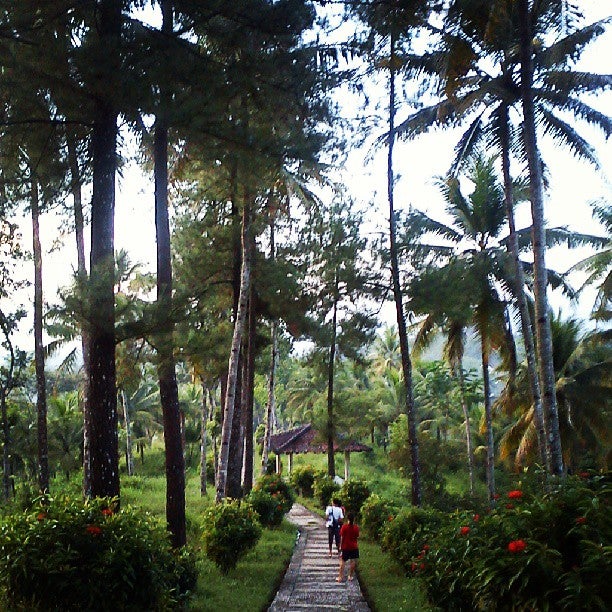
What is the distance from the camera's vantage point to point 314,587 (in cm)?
1144

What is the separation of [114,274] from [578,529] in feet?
21.5

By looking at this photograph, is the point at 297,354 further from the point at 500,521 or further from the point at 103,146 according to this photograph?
the point at 500,521

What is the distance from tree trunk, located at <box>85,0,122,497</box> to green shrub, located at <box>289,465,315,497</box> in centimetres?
2578

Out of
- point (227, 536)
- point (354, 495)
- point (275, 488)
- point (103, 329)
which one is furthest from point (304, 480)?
point (103, 329)

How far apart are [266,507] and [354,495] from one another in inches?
154

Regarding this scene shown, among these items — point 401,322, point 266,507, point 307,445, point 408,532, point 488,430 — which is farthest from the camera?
point 307,445

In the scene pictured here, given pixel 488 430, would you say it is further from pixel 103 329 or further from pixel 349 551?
pixel 103 329

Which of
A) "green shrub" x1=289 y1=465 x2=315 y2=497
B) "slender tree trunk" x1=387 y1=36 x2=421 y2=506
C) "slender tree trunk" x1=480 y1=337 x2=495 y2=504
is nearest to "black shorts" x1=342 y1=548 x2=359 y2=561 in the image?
"slender tree trunk" x1=387 y1=36 x2=421 y2=506

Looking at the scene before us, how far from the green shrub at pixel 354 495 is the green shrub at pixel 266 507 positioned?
8.98 ft

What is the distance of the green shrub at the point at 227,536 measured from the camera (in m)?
11.9

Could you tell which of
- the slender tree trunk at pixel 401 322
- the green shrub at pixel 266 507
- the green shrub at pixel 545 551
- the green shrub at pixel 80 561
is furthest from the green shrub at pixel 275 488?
the green shrub at pixel 545 551

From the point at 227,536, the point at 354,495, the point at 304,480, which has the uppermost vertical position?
the point at 227,536

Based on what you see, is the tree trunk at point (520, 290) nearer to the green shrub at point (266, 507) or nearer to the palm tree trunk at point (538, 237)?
the palm tree trunk at point (538, 237)

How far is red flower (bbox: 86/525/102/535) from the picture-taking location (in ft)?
19.1
